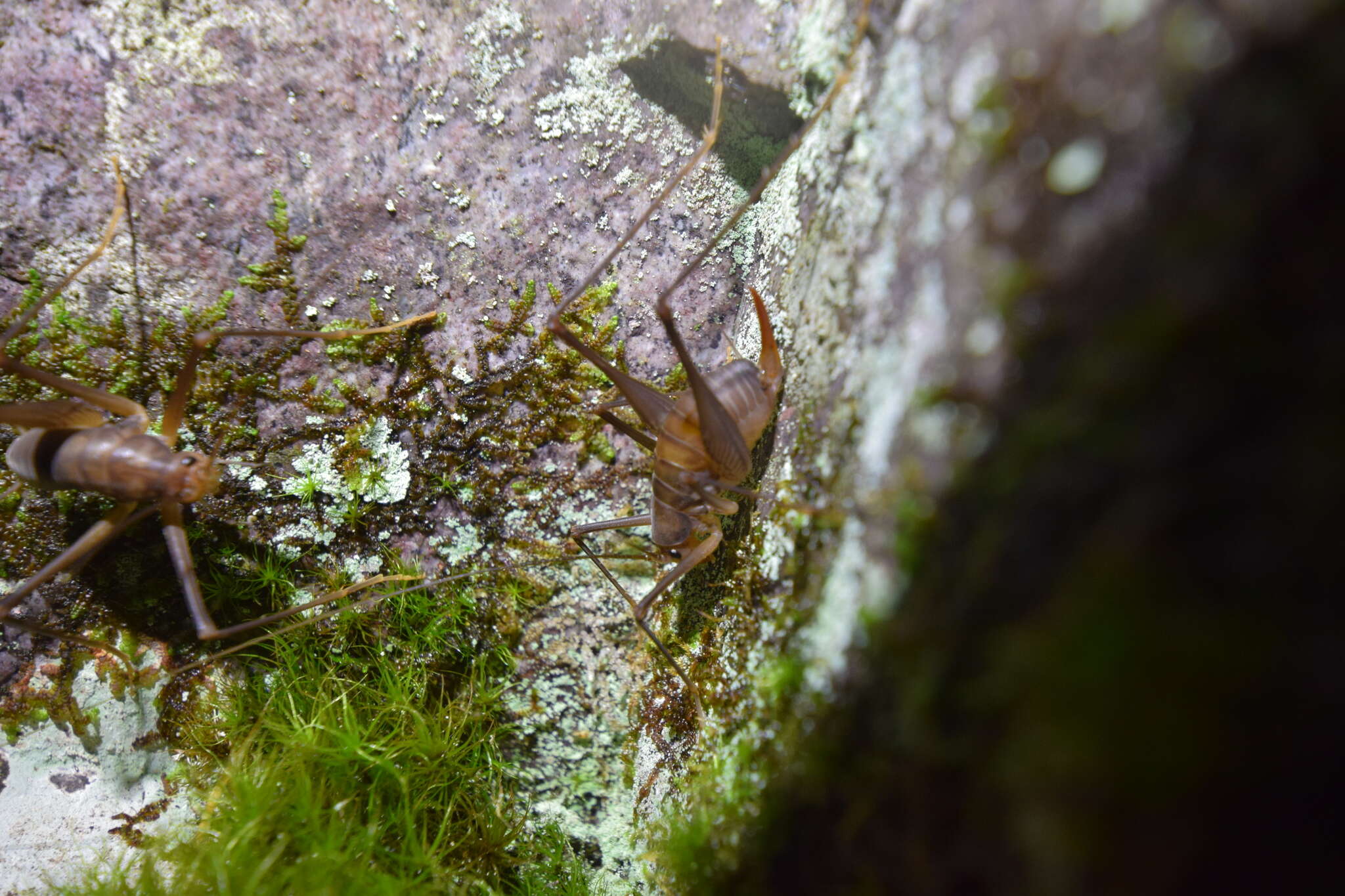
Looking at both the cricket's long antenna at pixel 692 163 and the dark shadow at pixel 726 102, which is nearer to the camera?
the cricket's long antenna at pixel 692 163

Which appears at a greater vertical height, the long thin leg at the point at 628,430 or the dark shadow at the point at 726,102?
the dark shadow at the point at 726,102

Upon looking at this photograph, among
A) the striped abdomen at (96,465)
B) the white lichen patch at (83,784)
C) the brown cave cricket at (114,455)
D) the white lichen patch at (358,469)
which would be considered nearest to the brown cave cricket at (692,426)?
the white lichen patch at (358,469)

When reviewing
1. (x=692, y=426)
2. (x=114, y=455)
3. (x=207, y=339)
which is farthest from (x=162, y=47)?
(x=692, y=426)

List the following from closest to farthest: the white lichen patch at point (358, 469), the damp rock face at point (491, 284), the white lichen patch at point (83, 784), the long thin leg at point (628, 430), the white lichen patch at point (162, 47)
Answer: the damp rock face at point (491, 284), the white lichen patch at point (162, 47), the long thin leg at point (628, 430), the white lichen patch at point (358, 469), the white lichen patch at point (83, 784)

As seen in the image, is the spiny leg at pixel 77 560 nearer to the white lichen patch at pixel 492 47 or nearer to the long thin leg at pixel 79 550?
the long thin leg at pixel 79 550

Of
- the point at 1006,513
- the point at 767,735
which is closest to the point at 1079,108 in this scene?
the point at 1006,513

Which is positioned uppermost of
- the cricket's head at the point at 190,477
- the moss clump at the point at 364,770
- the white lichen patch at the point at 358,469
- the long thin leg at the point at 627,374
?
the long thin leg at the point at 627,374

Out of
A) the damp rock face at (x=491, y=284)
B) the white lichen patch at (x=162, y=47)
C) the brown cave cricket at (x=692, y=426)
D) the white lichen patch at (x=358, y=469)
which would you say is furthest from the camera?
the white lichen patch at (x=358, y=469)
